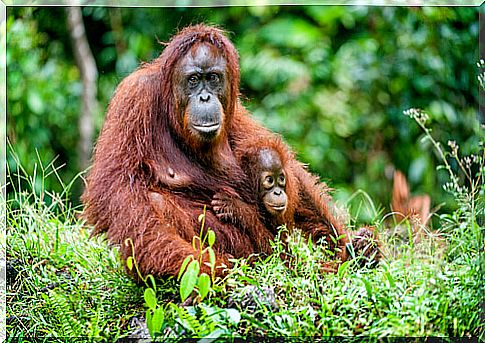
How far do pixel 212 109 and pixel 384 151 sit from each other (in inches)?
130

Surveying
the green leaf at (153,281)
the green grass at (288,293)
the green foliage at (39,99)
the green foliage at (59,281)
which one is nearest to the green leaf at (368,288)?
the green grass at (288,293)

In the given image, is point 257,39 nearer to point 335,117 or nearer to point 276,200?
point 335,117

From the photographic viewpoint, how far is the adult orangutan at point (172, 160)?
9.83ft

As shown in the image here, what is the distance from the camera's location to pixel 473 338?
2701 millimetres

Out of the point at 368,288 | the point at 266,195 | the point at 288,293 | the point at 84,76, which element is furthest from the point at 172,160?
the point at 84,76

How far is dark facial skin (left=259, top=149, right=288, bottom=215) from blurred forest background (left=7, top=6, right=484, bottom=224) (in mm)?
1424

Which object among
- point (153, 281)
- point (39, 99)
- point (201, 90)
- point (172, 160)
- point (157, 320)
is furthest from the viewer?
point (39, 99)

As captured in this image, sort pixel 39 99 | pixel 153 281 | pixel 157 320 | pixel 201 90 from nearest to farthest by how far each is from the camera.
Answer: pixel 157 320 < pixel 153 281 < pixel 201 90 < pixel 39 99

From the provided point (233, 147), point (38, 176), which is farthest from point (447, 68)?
point (38, 176)

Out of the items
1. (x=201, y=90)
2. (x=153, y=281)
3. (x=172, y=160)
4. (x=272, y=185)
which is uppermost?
(x=201, y=90)

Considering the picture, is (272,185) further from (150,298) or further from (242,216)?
(150,298)

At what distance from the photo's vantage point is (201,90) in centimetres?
307

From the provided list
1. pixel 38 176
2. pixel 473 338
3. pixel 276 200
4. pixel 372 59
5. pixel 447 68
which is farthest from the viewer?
pixel 372 59

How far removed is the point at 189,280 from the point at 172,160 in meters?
0.65
